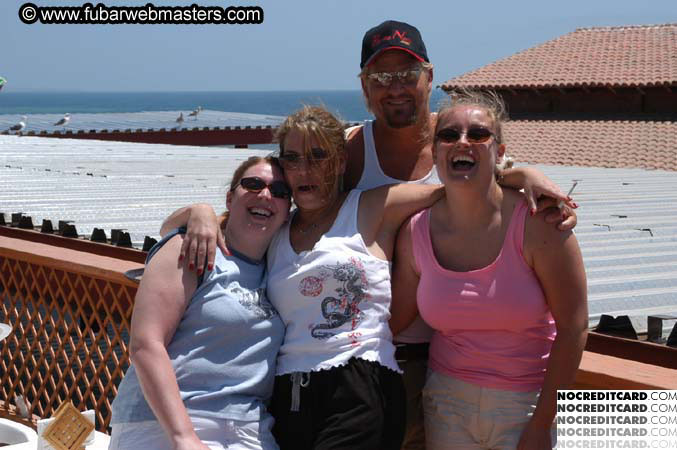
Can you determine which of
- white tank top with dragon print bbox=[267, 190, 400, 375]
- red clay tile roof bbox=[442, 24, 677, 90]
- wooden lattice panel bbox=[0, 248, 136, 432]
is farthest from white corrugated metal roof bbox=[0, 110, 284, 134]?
white tank top with dragon print bbox=[267, 190, 400, 375]

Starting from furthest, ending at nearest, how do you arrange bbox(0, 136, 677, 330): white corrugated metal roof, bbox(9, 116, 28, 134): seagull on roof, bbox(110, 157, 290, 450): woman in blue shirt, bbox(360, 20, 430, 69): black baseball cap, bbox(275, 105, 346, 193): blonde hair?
bbox(9, 116, 28, 134): seagull on roof, bbox(0, 136, 677, 330): white corrugated metal roof, bbox(360, 20, 430, 69): black baseball cap, bbox(275, 105, 346, 193): blonde hair, bbox(110, 157, 290, 450): woman in blue shirt

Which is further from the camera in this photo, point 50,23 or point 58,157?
point 58,157

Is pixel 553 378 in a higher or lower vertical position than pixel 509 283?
lower

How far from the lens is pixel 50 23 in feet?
31.1

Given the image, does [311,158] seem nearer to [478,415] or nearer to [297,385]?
[297,385]

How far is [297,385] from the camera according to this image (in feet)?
9.64

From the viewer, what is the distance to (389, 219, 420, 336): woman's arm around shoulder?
304cm

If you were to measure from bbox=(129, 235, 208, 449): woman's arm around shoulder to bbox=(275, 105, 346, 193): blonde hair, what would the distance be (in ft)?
1.63

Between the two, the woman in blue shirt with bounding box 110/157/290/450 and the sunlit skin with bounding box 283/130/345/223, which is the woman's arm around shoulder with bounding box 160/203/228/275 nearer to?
the woman in blue shirt with bounding box 110/157/290/450

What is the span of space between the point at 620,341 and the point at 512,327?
2.17ft

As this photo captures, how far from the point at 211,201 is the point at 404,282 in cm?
500

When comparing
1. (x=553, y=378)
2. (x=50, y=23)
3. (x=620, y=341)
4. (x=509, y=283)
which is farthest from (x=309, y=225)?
(x=50, y=23)

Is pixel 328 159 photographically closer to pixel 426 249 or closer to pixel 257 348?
pixel 426 249

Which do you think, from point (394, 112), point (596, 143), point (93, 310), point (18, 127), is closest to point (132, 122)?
point (18, 127)
